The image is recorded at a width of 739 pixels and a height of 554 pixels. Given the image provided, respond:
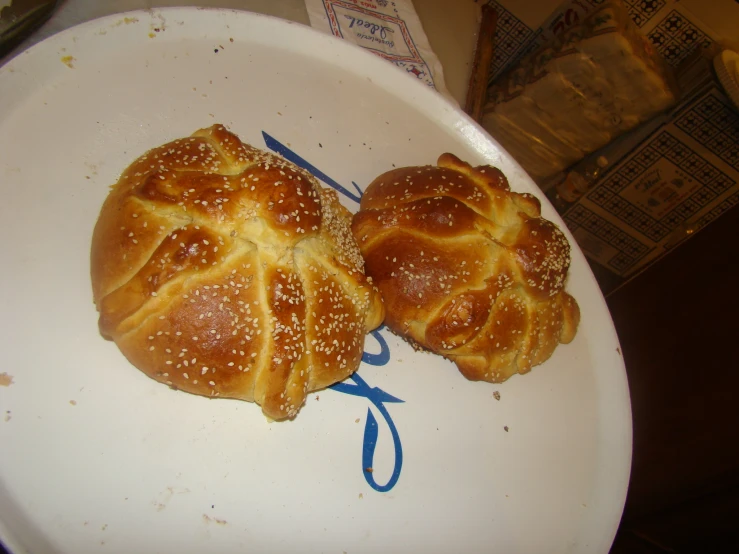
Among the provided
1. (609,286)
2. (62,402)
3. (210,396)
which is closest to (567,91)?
(609,286)

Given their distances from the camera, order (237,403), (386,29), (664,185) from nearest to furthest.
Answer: (237,403)
(386,29)
(664,185)

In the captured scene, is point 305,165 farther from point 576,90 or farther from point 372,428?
point 576,90

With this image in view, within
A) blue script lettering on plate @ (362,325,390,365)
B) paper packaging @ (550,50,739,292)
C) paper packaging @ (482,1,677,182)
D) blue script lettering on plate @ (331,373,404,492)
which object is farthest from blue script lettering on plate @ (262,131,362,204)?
paper packaging @ (550,50,739,292)

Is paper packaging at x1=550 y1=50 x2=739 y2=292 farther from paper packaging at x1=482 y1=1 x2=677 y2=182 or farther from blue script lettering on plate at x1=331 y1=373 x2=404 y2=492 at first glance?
blue script lettering on plate at x1=331 y1=373 x2=404 y2=492

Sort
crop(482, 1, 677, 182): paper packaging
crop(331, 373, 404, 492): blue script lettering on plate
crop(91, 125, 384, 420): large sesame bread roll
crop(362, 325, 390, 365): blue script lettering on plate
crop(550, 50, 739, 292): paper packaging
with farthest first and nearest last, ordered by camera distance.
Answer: crop(550, 50, 739, 292): paper packaging
crop(482, 1, 677, 182): paper packaging
crop(362, 325, 390, 365): blue script lettering on plate
crop(331, 373, 404, 492): blue script lettering on plate
crop(91, 125, 384, 420): large sesame bread roll

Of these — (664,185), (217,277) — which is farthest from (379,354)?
(664,185)

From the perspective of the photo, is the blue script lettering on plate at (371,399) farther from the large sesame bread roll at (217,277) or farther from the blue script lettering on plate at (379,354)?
the large sesame bread roll at (217,277)
